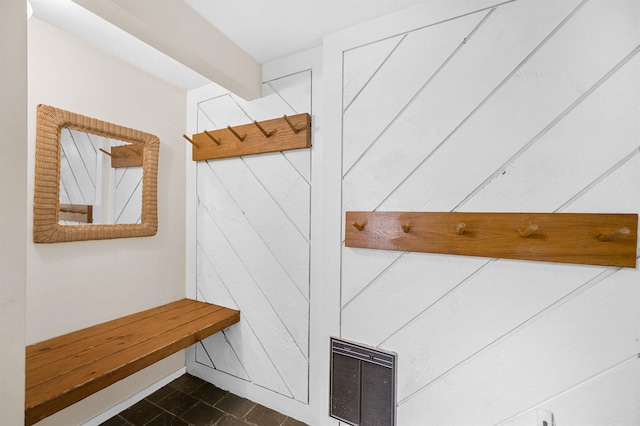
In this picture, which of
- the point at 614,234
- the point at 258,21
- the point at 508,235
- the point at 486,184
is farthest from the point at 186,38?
the point at 614,234

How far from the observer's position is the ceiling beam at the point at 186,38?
3.72 ft

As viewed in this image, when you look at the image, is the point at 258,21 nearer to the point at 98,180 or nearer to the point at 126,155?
the point at 126,155

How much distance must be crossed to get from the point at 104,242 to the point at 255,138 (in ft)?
3.89

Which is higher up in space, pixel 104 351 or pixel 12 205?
pixel 12 205

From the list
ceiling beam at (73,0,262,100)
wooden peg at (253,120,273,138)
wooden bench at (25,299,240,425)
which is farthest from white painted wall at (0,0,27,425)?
wooden peg at (253,120,273,138)

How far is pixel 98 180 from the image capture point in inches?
67.1

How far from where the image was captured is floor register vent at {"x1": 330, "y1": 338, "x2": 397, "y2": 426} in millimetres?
1414

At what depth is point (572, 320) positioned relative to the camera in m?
1.09

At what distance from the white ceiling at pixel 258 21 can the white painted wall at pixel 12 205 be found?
0.65m

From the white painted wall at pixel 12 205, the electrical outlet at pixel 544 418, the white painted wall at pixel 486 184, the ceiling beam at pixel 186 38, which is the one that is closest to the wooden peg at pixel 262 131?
the ceiling beam at pixel 186 38

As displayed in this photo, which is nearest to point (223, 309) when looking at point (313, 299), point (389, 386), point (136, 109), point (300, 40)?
point (313, 299)

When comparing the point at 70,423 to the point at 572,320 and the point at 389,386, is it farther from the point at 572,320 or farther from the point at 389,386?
the point at 572,320

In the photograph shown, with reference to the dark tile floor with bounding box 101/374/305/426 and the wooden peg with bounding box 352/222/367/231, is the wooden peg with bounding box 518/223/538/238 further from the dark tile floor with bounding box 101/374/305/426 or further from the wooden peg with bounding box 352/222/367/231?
the dark tile floor with bounding box 101/374/305/426

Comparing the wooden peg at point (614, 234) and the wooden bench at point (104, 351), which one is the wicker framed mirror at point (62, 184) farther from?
the wooden peg at point (614, 234)
